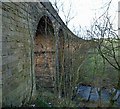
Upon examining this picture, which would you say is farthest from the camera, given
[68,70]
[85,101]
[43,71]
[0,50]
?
[85,101]

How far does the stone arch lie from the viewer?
8891mm

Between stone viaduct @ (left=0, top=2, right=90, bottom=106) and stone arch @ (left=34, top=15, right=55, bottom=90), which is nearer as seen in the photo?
stone viaduct @ (left=0, top=2, right=90, bottom=106)

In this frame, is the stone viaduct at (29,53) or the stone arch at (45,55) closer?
the stone viaduct at (29,53)

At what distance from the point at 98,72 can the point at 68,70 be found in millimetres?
2270

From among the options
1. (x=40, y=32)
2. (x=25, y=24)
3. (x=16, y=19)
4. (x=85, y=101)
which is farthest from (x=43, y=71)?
(x=16, y=19)

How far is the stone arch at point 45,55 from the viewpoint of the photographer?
29.2 feet

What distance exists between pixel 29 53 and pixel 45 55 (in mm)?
3690

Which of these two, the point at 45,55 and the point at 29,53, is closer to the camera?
the point at 29,53

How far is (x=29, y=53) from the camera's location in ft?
18.1

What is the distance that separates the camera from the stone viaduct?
387 centimetres

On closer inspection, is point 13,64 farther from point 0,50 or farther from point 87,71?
point 87,71

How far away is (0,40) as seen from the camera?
11.6 feet

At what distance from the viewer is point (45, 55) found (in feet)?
30.2

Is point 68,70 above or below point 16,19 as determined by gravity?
below
